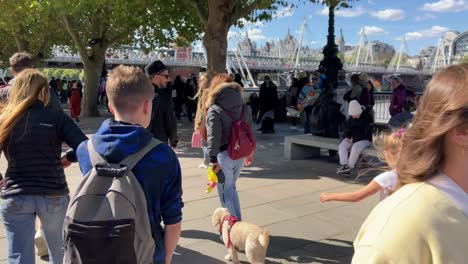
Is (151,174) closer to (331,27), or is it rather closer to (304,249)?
(304,249)

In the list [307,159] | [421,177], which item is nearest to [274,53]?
[307,159]

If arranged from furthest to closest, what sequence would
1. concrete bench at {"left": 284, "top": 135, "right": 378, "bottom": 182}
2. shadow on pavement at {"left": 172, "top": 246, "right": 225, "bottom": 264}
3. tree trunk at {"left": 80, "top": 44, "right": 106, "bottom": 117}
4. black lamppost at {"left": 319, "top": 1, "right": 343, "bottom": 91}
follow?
tree trunk at {"left": 80, "top": 44, "right": 106, "bottom": 117}
black lamppost at {"left": 319, "top": 1, "right": 343, "bottom": 91}
concrete bench at {"left": 284, "top": 135, "right": 378, "bottom": 182}
shadow on pavement at {"left": 172, "top": 246, "right": 225, "bottom": 264}

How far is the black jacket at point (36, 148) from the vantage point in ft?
10.5

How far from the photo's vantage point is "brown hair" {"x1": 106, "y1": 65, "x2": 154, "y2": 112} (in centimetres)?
227

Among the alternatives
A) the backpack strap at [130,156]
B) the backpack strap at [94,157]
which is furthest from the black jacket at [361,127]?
the backpack strap at [94,157]

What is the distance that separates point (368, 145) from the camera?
26.3 ft

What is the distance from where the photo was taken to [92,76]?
20.0 meters

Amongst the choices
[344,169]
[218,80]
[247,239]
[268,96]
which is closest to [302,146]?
[344,169]

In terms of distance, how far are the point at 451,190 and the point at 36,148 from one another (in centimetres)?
275

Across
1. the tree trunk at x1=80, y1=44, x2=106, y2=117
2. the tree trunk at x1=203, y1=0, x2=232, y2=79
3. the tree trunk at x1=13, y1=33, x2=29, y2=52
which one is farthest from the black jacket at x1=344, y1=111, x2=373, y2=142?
the tree trunk at x1=13, y1=33, x2=29, y2=52

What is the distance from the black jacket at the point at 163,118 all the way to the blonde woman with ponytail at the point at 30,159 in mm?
1947

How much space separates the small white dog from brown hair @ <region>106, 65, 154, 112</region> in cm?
218

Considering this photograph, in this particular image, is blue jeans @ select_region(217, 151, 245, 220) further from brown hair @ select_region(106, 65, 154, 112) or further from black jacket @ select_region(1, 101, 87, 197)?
brown hair @ select_region(106, 65, 154, 112)

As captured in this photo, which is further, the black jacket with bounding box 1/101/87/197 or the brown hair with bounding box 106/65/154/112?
the black jacket with bounding box 1/101/87/197
